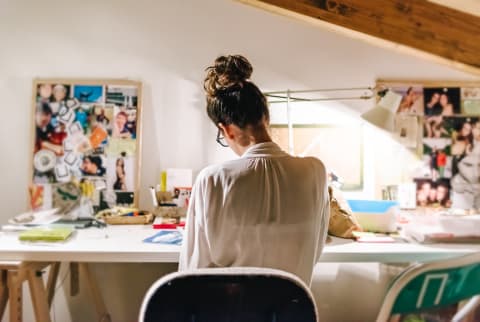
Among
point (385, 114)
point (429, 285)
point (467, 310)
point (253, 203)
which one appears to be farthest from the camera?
point (385, 114)

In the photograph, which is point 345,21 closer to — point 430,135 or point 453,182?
point 430,135

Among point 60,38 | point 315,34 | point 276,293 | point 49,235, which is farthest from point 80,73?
point 276,293

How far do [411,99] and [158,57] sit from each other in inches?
51.8

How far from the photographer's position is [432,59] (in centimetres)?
201

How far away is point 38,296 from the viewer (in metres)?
1.47

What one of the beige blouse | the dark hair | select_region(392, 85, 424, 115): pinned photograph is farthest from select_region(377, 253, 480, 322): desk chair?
select_region(392, 85, 424, 115): pinned photograph

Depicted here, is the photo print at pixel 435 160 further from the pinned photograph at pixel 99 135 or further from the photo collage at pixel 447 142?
the pinned photograph at pixel 99 135

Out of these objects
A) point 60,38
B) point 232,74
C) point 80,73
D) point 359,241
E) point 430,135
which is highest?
point 60,38

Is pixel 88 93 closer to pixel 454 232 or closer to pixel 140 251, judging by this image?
pixel 140 251

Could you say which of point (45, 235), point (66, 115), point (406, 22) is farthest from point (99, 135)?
point (406, 22)

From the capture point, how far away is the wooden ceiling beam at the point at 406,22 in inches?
75.4

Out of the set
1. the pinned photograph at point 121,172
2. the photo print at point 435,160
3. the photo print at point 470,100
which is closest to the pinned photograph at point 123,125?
the pinned photograph at point 121,172

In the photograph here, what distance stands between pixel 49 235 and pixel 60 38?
3.45 ft

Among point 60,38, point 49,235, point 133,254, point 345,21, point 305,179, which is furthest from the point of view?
point 60,38
